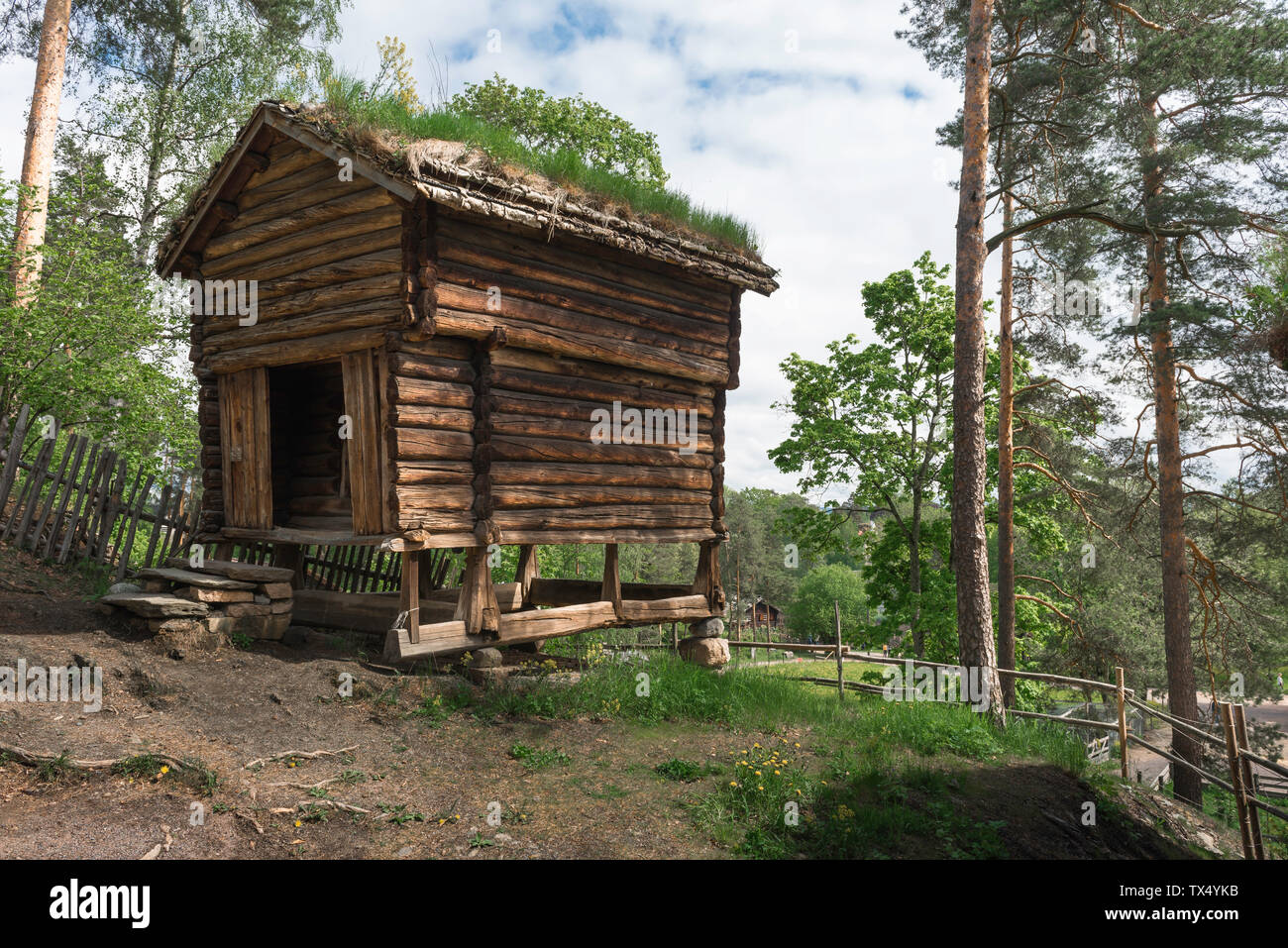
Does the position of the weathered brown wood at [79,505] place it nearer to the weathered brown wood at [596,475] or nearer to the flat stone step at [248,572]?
the flat stone step at [248,572]

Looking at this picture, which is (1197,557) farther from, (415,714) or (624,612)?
(415,714)

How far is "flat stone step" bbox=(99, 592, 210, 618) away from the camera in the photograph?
26.8ft

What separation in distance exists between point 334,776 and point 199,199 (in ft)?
26.1

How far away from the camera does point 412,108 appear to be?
930cm

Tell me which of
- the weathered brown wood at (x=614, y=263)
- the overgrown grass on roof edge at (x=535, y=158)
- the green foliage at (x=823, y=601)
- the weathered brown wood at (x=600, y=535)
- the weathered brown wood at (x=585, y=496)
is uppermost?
the overgrown grass on roof edge at (x=535, y=158)

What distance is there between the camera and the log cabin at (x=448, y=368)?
339 inches

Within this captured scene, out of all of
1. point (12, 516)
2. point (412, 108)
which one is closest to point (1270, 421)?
point (412, 108)

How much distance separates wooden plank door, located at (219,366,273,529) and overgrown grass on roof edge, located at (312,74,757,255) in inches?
141

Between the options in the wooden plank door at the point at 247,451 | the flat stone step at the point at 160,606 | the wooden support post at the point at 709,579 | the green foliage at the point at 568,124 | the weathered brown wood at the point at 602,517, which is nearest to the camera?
the flat stone step at the point at 160,606

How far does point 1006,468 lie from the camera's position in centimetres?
1698

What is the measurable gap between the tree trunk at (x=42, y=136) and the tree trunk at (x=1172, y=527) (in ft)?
62.1

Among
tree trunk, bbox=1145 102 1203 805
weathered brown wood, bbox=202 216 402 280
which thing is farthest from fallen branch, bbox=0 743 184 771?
tree trunk, bbox=1145 102 1203 805

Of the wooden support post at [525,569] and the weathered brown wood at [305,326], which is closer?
the weathered brown wood at [305,326]

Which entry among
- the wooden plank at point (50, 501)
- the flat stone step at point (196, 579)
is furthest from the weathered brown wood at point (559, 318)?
the wooden plank at point (50, 501)
